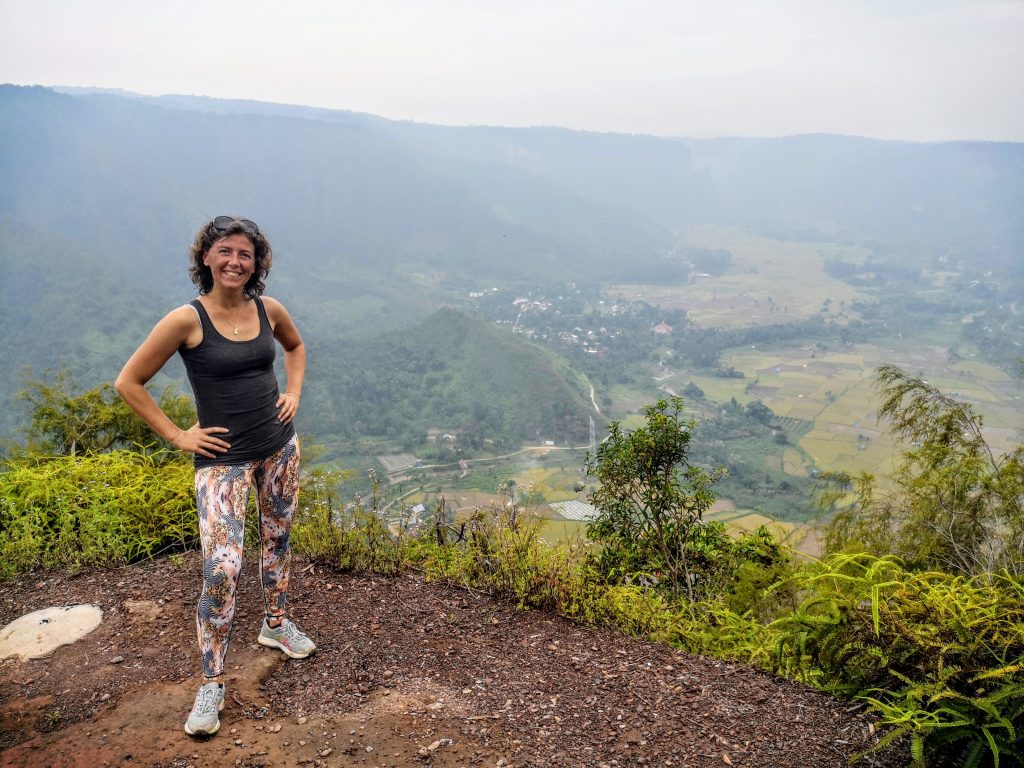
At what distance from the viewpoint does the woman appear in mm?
2295

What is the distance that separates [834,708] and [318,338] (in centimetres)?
5453

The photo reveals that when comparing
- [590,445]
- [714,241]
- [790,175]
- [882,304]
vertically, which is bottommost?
[590,445]

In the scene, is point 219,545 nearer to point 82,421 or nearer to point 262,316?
point 262,316

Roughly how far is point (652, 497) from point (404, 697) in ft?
8.16

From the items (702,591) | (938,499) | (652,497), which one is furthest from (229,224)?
(938,499)

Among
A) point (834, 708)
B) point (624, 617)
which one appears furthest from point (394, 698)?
point (834, 708)

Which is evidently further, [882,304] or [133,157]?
[133,157]

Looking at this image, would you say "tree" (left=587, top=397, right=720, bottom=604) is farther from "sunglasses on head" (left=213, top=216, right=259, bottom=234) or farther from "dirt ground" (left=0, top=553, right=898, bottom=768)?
"sunglasses on head" (left=213, top=216, right=259, bottom=234)

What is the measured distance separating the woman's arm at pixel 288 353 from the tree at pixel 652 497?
7.71 ft

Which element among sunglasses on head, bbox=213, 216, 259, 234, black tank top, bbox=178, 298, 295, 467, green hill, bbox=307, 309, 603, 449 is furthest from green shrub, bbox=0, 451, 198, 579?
green hill, bbox=307, 309, 603, 449

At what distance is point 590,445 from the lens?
3141 centimetres

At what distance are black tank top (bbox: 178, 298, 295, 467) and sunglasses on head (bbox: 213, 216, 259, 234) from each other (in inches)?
11.9

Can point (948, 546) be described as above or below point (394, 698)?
below

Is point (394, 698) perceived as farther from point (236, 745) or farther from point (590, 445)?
point (590, 445)
